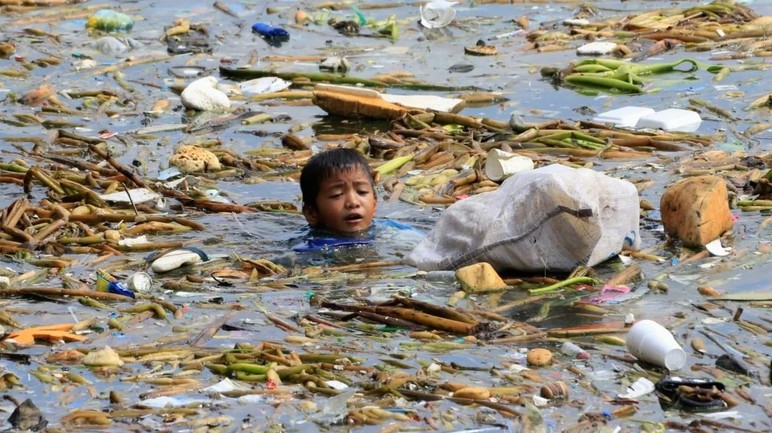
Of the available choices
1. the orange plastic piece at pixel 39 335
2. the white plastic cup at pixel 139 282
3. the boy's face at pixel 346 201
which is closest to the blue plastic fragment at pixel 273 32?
the boy's face at pixel 346 201

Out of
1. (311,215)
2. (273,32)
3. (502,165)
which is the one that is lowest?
(273,32)

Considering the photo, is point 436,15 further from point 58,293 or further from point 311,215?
point 58,293

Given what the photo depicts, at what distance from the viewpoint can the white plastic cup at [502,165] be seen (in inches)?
338

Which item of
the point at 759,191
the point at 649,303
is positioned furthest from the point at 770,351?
the point at 759,191

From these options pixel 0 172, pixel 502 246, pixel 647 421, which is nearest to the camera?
pixel 647 421

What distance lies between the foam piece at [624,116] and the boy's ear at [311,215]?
3.01 meters

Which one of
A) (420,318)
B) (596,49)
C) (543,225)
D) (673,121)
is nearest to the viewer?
(420,318)

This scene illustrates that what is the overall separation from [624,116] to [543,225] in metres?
3.82

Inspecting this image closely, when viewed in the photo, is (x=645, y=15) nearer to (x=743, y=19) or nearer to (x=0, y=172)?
(x=743, y=19)

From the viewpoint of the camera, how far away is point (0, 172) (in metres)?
8.93

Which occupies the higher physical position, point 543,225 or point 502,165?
point 543,225

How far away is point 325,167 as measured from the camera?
7.74m

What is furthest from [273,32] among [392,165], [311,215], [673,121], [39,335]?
[39,335]

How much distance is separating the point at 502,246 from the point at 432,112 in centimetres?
392
